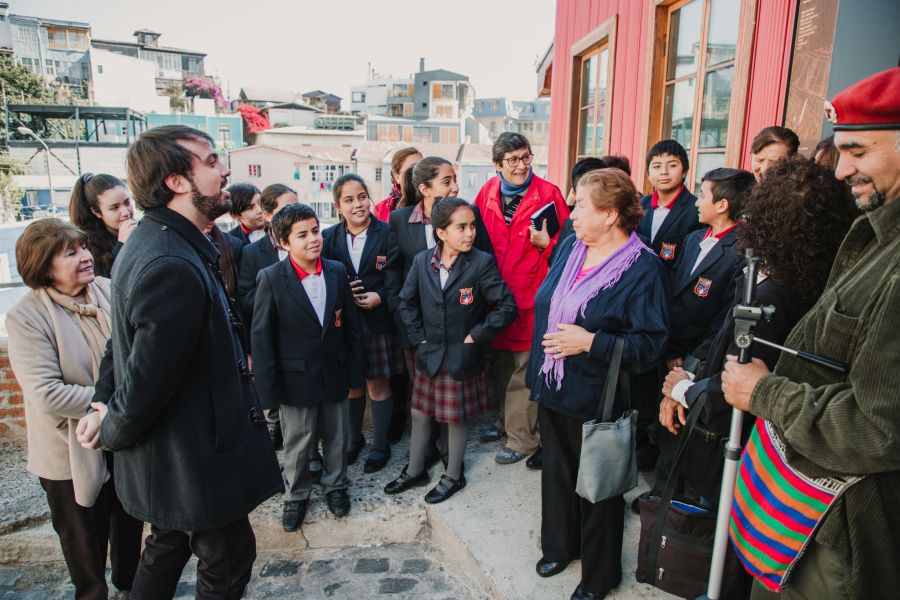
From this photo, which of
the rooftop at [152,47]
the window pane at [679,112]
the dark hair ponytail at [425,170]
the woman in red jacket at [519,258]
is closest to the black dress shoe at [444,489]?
the woman in red jacket at [519,258]

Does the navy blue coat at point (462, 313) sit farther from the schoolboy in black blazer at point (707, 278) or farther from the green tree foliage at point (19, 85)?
the green tree foliage at point (19, 85)

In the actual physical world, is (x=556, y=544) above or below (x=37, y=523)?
above

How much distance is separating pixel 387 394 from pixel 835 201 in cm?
268

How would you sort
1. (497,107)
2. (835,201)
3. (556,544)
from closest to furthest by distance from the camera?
(835,201), (556,544), (497,107)

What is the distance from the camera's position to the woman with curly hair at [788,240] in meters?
1.73

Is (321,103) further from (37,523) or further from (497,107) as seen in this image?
(37,523)

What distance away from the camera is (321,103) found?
69.9 m

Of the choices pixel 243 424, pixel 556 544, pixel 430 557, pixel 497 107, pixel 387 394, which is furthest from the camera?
pixel 497 107

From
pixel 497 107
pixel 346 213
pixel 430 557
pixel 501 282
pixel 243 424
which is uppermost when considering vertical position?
pixel 497 107

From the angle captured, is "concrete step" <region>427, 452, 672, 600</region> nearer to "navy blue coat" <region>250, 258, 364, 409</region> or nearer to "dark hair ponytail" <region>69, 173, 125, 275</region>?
"navy blue coat" <region>250, 258, 364, 409</region>

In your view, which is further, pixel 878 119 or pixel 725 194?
pixel 725 194

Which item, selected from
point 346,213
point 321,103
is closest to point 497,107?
point 321,103

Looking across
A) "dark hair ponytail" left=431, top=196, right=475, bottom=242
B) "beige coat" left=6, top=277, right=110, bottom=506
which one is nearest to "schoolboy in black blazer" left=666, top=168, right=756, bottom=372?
"dark hair ponytail" left=431, top=196, right=475, bottom=242

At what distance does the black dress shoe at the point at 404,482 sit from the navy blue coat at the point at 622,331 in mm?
1327
